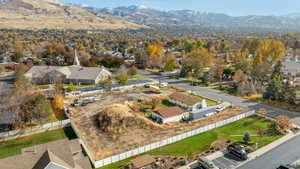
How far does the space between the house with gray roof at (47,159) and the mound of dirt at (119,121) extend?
33.3 feet

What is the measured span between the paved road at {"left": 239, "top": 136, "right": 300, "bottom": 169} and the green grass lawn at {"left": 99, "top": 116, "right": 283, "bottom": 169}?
1.76m

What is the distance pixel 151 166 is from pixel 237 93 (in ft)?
112

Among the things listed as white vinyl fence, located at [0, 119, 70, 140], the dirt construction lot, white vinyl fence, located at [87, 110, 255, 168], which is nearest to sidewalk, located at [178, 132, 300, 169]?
white vinyl fence, located at [87, 110, 255, 168]

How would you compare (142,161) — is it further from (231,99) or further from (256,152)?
(231,99)

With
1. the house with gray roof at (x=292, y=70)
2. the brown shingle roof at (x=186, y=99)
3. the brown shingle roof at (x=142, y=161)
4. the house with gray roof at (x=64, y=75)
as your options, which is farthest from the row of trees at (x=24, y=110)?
the house with gray roof at (x=292, y=70)

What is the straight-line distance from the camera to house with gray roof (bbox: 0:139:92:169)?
17422mm

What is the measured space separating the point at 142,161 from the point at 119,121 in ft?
35.5

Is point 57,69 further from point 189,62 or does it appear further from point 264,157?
point 264,157

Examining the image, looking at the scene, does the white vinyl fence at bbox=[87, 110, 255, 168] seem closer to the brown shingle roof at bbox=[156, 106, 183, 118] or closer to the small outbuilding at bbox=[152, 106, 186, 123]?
the small outbuilding at bbox=[152, 106, 186, 123]

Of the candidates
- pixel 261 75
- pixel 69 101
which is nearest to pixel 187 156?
pixel 69 101

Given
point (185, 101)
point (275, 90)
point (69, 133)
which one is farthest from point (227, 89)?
point (69, 133)

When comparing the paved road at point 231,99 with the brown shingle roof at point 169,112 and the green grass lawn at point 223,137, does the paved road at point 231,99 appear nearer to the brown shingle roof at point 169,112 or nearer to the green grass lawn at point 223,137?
the green grass lawn at point 223,137

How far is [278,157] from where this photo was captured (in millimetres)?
24812

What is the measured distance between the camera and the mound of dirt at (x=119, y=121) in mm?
31798
